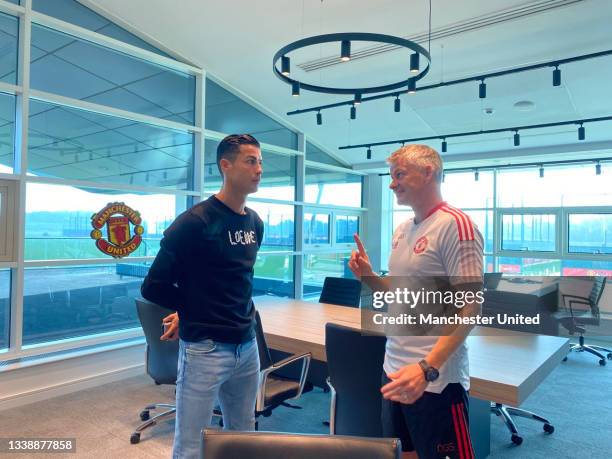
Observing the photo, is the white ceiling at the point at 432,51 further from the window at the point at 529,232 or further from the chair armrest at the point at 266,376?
the chair armrest at the point at 266,376

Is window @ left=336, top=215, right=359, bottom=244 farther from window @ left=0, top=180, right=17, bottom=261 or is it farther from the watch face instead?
the watch face

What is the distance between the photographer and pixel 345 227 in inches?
315

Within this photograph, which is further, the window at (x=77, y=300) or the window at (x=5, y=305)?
the window at (x=77, y=300)

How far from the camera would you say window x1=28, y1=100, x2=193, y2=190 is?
3.80 metres

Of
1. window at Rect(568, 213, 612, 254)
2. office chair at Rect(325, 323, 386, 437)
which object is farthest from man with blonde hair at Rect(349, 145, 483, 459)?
window at Rect(568, 213, 612, 254)

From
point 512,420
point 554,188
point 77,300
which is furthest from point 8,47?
point 554,188

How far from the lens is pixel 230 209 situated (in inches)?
65.0

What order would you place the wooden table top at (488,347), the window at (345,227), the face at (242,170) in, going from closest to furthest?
the face at (242,170)
the wooden table top at (488,347)
the window at (345,227)

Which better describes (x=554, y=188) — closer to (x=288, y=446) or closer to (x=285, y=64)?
(x=285, y=64)

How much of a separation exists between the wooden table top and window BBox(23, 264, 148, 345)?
1627 millimetres

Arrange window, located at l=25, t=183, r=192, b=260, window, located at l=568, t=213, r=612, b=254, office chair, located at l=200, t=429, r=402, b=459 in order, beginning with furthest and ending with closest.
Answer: window, located at l=568, t=213, r=612, b=254 < window, located at l=25, t=183, r=192, b=260 < office chair, located at l=200, t=429, r=402, b=459

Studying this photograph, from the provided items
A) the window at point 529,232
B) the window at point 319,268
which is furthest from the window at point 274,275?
the window at point 529,232

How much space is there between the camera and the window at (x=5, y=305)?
355 cm

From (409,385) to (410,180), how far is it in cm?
64
